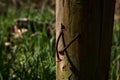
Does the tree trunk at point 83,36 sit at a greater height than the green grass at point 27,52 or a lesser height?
greater

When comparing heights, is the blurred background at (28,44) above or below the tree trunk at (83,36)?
below

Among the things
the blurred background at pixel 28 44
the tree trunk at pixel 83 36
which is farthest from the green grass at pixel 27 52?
the tree trunk at pixel 83 36

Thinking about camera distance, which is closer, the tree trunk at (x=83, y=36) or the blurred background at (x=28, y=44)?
the tree trunk at (x=83, y=36)

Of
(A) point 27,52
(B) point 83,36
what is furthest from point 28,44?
(B) point 83,36

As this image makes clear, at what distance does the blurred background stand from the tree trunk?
77 cm

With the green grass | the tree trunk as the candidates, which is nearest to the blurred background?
the green grass

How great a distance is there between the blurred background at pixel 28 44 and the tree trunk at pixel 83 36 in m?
0.77

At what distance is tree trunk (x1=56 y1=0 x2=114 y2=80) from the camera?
6.68 feet

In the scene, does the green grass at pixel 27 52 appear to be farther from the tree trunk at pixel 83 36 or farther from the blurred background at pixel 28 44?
the tree trunk at pixel 83 36

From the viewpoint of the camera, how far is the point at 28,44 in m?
3.77

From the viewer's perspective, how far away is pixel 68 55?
2127mm

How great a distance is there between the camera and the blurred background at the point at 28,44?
9.87 ft

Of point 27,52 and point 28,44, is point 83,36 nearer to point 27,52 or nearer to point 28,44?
point 27,52

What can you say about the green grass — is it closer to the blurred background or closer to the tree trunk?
the blurred background
